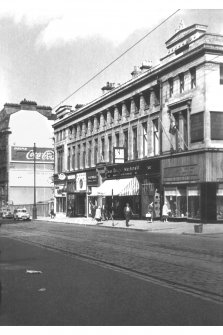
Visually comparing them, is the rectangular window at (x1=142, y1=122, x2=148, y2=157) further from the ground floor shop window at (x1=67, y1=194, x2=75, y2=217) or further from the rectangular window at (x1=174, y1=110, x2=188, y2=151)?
the ground floor shop window at (x1=67, y1=194, x2=75, y2=217)

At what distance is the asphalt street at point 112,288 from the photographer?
6.93m

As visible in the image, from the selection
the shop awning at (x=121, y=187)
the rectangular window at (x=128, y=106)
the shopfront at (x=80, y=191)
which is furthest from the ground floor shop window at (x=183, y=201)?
the shopfront at (x=80, y=191)

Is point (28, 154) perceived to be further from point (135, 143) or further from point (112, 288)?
point (112, 288)

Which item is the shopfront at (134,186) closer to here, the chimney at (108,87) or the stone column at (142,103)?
the stone column at (142,103)

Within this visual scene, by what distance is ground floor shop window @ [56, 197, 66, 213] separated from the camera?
197ft

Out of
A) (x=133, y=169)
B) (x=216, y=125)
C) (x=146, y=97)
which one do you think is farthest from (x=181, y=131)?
(x=133, y=169)

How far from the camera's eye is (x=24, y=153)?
8050 cm

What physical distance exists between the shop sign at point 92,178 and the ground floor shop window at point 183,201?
14259 mm

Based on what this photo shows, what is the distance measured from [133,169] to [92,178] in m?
9.79

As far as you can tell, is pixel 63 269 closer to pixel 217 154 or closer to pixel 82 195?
pixel 217 154

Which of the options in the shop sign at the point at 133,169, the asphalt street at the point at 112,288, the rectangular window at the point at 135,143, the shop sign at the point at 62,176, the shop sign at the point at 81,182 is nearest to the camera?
the asphalt street at the point at 112,288

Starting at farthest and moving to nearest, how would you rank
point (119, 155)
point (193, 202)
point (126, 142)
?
1. point (126, 142)
2. point (119, 155)
3. point (193, 202)

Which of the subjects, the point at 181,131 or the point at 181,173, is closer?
the point at 181,173

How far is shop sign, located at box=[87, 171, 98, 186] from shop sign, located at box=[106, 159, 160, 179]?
276cm
